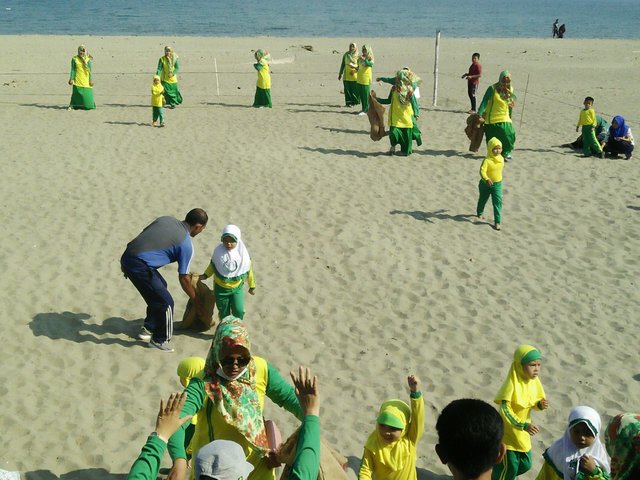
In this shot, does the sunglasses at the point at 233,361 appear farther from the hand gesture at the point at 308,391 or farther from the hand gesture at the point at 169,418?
the hand gesture at the point at 308,391

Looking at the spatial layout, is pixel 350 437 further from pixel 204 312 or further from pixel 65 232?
pixel 65 232

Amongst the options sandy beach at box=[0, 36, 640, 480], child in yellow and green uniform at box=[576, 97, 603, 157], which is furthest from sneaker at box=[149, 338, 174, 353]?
child in yellow and green uniform at box=[576, 97, 603, 157]

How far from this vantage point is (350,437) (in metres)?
5.43

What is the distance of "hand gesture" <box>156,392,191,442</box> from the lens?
9.56 ft

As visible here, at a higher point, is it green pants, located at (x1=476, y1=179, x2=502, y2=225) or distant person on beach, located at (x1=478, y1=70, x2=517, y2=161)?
distant person on beach, located at (x1=478, y1=70, x2=517, y2=161)

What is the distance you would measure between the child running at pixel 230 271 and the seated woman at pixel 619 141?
936 centimetres

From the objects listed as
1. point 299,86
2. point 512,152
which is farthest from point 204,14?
point 512,152

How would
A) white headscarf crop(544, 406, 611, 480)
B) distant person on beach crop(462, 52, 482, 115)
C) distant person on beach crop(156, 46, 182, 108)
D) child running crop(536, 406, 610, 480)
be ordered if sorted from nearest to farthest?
child running crop(536, 406, 610, 480) < white headscarf crop(544, 406, 611, 480) < distant person on beach crop(156, 46, 182, 108) < distant person on beach crop(462, 52, 482, 115)

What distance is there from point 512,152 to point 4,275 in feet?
31.0

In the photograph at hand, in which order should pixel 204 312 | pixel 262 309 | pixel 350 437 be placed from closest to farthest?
pixel 350 437 → pixel 204 312 → pixel 262 309

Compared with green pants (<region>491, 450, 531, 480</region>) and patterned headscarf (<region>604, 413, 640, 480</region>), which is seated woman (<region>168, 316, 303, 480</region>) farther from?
green pants (<region>491, 450, 531, 480</region>)

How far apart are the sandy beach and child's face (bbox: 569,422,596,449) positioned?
107 centimetres

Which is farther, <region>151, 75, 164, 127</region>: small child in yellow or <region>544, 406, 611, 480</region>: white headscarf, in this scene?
<region>151, 75, 164, 127</region>: small child in yellow

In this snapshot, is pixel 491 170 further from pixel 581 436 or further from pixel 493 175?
pixel 581 436
